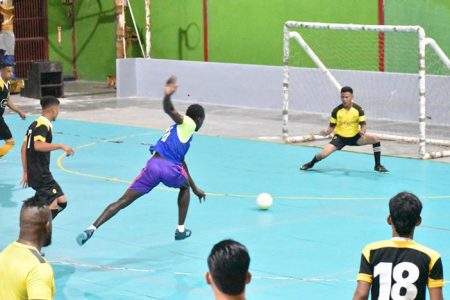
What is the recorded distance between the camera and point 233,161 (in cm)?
1967

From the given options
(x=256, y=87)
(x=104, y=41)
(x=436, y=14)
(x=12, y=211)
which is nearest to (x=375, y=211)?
(x=12, y=211)

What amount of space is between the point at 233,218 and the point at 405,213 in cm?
823

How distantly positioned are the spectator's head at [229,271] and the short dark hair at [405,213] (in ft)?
4.98

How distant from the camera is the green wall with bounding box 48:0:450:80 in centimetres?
2570

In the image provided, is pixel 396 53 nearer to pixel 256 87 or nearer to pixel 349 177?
pixel 256 87

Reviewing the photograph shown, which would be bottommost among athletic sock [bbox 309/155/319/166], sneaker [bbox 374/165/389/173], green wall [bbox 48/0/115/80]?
sneaker [bbox 374/165/389/173]

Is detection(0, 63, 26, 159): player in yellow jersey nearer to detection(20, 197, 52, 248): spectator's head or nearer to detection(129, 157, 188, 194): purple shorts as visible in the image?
detection(129, 157, 188, 194): purple shorts

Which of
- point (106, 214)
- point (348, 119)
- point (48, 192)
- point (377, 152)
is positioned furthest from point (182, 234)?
point (377, 152)

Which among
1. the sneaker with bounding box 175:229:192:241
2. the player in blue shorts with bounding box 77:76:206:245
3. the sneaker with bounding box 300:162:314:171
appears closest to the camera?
the player in blue shorts with bounding box 77:76:206:245

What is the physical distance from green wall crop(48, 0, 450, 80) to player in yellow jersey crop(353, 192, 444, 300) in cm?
1901

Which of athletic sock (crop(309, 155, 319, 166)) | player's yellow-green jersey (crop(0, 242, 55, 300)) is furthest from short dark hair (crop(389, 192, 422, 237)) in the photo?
athletic sock (crop(309, 155, 319, 166))

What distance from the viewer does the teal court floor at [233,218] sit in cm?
1137

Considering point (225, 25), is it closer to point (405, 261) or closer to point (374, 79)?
point (374, 79)

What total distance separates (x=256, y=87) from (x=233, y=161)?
8794mm
